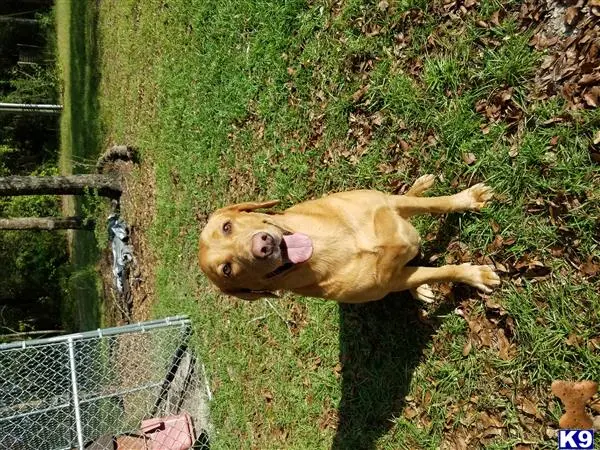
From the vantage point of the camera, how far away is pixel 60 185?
958 cm

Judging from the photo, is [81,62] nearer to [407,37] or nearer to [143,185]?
[143,185]

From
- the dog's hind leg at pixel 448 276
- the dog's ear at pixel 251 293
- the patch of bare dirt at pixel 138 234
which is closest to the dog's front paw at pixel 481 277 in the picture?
the dog's hind leg at pixel 448 276

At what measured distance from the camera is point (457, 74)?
3.93 meters

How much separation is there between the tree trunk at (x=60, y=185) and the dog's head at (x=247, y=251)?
699 cm

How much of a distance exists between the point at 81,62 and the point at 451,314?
13.5 meters

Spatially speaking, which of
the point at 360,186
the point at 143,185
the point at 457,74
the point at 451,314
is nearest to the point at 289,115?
the point at 360,186

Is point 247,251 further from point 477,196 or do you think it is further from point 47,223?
point 47,223

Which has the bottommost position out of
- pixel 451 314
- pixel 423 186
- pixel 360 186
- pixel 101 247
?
pixel 101 247

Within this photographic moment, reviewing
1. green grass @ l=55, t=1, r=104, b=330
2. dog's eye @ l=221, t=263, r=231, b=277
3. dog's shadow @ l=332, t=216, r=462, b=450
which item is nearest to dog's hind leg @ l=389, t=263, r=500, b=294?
dog's shadow @ l=332, t=216, r=462, b=450

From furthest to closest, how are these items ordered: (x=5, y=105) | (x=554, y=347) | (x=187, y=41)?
(x=5, y=105), (x=187, y=41), (x=554, y=347)

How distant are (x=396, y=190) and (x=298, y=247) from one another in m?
1.35

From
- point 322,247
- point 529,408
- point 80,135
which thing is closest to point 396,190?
point 322,247

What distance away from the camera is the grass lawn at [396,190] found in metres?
3.33

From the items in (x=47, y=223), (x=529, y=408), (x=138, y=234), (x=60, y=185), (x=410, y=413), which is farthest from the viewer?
(x=47, y=223)
